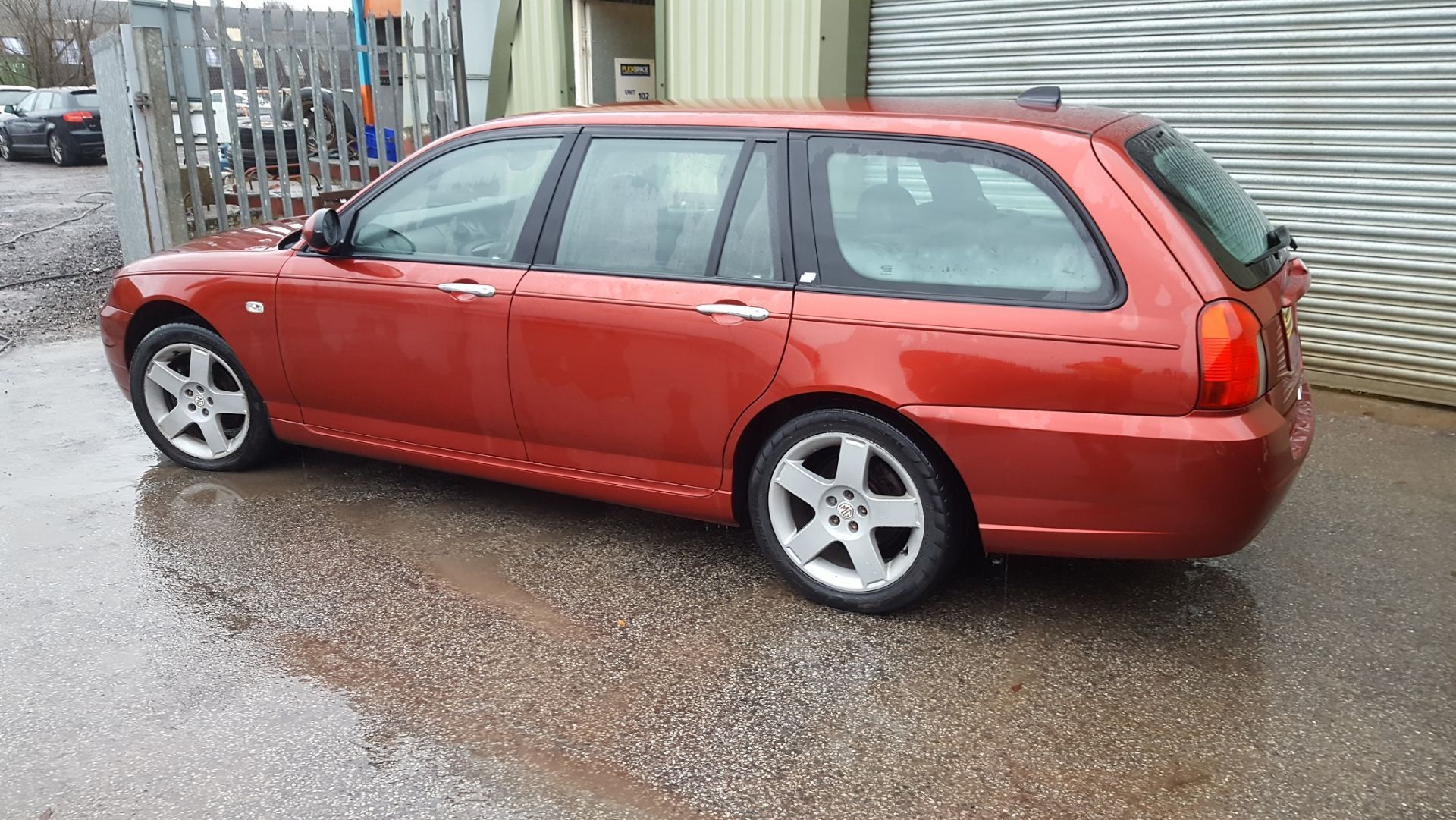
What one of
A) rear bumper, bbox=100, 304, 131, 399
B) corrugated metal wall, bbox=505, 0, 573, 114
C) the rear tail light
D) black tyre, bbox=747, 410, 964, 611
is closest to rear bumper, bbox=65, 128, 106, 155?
corrugated metal wall, bbox=505, 0, 573, 114

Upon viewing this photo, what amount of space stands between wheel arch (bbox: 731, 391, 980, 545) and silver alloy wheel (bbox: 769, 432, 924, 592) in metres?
0.10

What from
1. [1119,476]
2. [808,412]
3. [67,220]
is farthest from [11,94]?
[1119,476]

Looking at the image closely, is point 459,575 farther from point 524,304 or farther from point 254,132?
point 254,132

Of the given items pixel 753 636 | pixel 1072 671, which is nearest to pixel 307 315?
pixel 753 636

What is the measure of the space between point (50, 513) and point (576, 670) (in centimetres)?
268

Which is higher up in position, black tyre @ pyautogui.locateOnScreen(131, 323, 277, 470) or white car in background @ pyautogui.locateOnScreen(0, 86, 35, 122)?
white car in background @ pyautogui.locateOnScreen(0, 86, 35, 122)

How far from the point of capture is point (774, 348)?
3654 millimetres

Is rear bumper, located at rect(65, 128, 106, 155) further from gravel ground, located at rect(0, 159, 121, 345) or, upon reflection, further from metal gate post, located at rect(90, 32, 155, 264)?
metal gate post, located at rect(90, 32, 155, 264)

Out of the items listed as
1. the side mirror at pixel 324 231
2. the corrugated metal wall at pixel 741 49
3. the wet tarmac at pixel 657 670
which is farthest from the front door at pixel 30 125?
the side mirror at pixel 324 231

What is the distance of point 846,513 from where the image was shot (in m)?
3.71

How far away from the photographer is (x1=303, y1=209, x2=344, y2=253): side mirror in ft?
14.5

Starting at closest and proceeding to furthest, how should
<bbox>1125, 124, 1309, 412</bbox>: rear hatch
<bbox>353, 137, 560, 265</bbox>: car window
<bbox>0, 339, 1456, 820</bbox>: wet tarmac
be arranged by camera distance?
<bbox>0, 339, 1456, 820</bbox>: wet tarmac
<bbox>1125, 124, 1309, 412</bbox>: rear hatch
<bbox>353, 137, 560, 265</bbox>: car window

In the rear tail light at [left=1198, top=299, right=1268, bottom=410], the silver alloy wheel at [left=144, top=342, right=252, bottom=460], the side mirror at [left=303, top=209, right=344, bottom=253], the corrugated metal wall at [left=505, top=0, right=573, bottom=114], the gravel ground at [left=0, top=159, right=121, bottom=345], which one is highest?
the corrugated metal wall at [left=505, top=0, right=573, bottom=114]

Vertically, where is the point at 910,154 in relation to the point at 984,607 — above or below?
above
